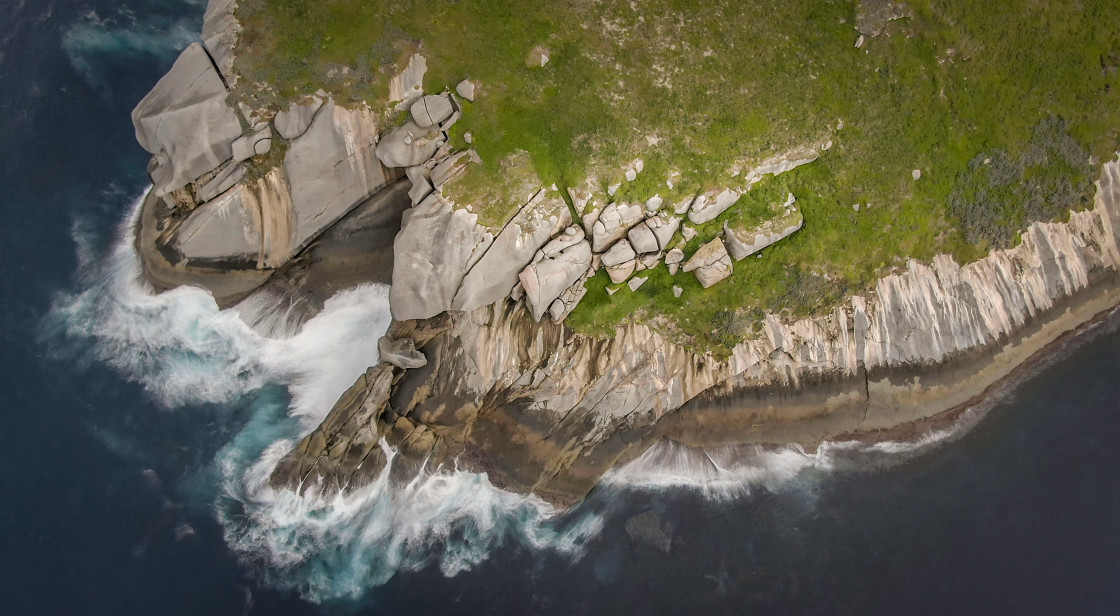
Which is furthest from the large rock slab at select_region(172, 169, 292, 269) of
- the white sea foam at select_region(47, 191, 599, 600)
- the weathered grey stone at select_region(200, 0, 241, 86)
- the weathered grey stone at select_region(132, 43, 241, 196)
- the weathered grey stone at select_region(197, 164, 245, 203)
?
the weathered grey stone at select_region(200, 0, 241, 86)

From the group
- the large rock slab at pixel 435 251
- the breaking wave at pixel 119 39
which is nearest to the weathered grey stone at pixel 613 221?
the large rock slab at pixel 435 251

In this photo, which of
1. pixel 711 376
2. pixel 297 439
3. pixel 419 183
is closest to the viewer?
pixel 419 183

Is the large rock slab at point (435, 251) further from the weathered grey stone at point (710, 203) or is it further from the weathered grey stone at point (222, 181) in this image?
the weathered grey stone at point (710, 203)

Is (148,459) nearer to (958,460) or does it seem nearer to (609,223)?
(609,223)

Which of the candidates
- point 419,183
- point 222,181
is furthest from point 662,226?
point 222,181

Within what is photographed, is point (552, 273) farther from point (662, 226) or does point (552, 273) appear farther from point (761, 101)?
point (761, 101)

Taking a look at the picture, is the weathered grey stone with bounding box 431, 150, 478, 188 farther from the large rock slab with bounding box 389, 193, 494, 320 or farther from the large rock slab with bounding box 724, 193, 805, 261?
the large rock slab with bounding box 724, 193, 805, 261
